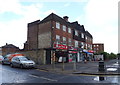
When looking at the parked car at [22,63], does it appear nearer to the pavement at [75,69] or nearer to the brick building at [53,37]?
the pavement at [75,69]

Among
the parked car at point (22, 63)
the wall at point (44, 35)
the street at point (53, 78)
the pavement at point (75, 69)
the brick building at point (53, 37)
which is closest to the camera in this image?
the street at point (53, 78)

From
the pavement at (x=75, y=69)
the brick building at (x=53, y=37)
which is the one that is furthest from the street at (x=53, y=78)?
the brick building at (x=53, y=37)

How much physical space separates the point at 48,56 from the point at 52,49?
59.6 inches

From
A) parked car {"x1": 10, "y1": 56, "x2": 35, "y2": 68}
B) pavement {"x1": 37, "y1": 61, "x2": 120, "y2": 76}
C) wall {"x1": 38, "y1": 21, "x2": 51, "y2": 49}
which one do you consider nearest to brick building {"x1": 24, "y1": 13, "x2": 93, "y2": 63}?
wall {"x1": 38, "y1": 21, "x2": 51, "y2": 49}

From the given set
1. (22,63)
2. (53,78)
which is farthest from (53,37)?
(53,78)

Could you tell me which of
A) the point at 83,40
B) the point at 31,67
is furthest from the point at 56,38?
the point at 83,40

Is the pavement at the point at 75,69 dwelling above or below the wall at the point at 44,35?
below

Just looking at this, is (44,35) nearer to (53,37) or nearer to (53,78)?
(53,37)

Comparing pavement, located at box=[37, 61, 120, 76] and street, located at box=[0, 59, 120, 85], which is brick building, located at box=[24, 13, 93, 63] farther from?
street, located at box=[0, 59, 120, 85]

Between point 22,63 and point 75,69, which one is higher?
point 22,63

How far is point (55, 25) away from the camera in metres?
26.0

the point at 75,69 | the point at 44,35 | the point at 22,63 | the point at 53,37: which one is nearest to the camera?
the point at 75,69

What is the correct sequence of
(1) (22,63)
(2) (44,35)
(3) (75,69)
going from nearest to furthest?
(3) (75,69)
(1) (22,63)
(2) (44,35)

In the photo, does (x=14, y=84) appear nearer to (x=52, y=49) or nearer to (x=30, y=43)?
(x=52, y=49)
